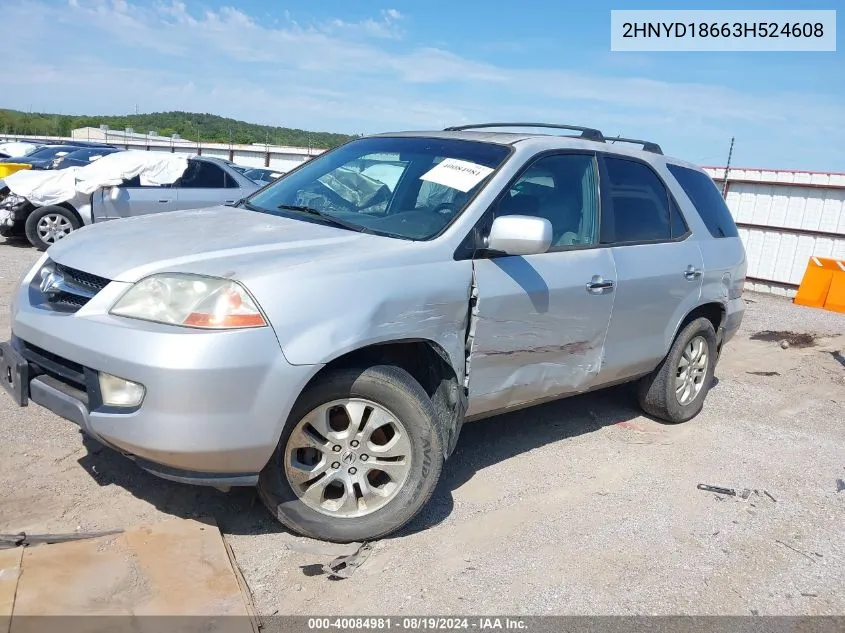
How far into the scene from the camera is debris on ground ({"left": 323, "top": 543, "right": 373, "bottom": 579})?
10.2 ft

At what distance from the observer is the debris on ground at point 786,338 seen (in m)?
8.63

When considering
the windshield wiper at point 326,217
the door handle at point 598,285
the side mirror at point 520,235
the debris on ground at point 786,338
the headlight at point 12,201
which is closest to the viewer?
the side mirror at point 520,235

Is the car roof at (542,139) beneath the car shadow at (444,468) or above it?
above

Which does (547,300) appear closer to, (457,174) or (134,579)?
(457,174)

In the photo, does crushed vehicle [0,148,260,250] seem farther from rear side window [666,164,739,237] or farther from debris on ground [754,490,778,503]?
debris on ground [754,490,778,503]

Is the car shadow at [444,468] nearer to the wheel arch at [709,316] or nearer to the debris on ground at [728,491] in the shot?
the wheel arch at [709,316]

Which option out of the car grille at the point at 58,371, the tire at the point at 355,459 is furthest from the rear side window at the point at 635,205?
the car grille at the point at 58,371

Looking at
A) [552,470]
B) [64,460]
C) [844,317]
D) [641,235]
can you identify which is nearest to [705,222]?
[641,235]

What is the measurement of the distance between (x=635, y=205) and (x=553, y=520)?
2052 mm

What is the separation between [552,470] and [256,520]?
1789 millimetres

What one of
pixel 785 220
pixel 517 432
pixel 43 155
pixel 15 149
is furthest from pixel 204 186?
pixel 15 149

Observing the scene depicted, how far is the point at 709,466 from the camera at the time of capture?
185 inches

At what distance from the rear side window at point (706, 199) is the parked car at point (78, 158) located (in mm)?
11058

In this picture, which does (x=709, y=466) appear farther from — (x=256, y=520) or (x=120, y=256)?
(x=120, y=256)
